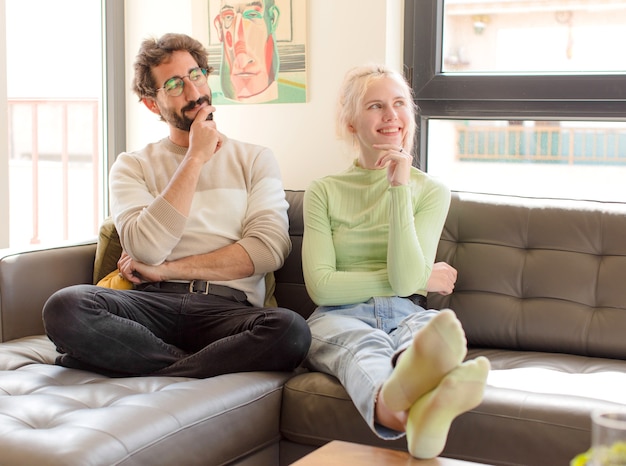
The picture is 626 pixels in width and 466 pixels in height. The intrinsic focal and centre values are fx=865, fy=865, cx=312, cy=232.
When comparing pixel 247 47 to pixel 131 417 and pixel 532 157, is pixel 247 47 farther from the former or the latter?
pixel 131 417

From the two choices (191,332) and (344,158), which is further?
(344,158)

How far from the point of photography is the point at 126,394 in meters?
2.03

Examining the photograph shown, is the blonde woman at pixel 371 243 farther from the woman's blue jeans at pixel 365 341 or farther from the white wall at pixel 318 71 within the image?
the white wall at pixel 318 71

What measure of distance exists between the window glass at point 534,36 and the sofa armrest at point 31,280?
4.78 feet

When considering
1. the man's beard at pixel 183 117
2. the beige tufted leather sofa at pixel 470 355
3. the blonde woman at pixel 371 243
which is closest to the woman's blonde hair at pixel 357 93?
the blonde woman at pixel 371 243

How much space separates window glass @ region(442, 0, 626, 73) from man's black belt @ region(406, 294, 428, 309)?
97cm

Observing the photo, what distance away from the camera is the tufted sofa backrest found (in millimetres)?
2424

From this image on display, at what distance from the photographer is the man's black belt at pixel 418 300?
2.44m

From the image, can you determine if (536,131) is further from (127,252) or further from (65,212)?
(65,212)

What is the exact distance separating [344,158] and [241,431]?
1.36 metres

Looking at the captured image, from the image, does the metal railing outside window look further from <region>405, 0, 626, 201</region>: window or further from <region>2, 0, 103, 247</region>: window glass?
<region>405, 0, 626, 201</region>: window

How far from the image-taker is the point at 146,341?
224cm

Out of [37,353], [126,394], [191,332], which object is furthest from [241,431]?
[37,353]

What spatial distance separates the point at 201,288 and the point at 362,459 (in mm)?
1113
